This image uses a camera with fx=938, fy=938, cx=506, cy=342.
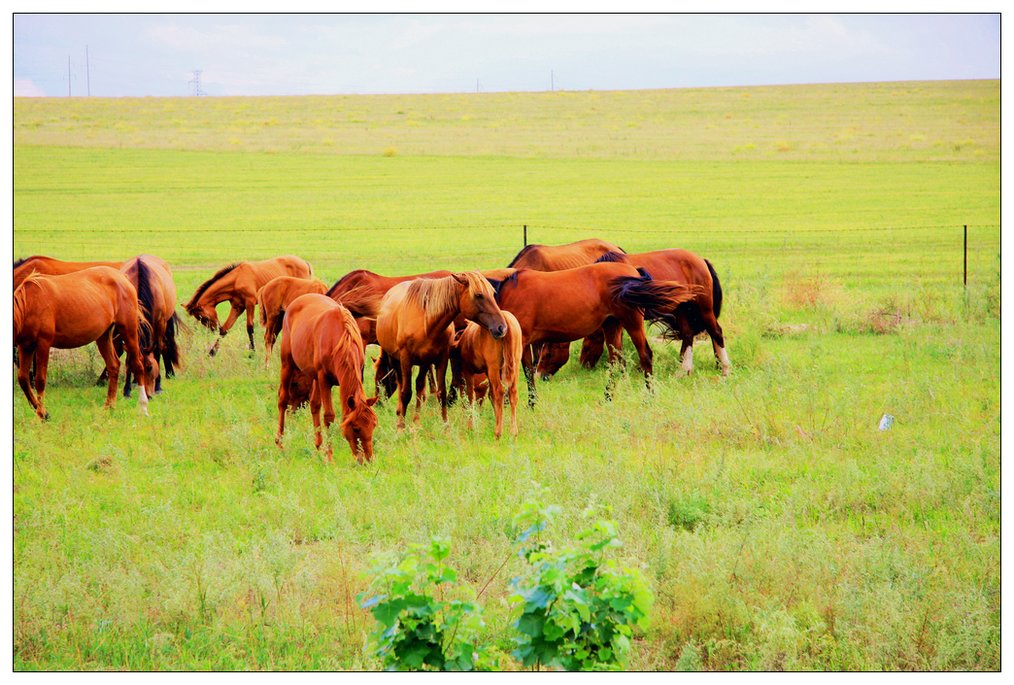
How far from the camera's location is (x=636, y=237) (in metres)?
28.3

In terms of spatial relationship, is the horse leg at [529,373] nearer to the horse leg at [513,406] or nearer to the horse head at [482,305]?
the horse leg at [513,406]

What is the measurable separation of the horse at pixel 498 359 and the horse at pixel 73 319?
3.82 metres

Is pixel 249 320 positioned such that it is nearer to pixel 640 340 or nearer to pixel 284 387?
pixel 284 387

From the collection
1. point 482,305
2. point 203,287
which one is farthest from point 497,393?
point 203,287

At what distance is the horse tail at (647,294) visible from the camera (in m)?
10.6

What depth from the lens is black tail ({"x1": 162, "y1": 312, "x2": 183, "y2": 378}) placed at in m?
12.6

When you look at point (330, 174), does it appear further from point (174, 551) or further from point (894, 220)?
point (174, 551)

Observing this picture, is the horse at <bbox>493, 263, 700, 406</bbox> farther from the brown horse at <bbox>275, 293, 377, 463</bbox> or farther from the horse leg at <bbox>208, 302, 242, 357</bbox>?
the horse leg at <bbox>208, 302, 242, 357</bbox>

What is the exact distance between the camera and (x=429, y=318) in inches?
370

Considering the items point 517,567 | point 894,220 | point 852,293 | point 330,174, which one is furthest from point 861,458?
point 330,174

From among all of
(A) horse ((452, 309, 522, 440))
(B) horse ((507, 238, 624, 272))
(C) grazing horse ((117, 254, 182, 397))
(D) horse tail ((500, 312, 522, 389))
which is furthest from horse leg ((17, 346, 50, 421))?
(B) horse ((507, 238, 624, 272))

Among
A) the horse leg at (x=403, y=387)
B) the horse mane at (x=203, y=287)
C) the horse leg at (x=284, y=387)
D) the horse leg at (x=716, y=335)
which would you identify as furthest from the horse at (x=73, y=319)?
the horse leg at (x=716, y=335)

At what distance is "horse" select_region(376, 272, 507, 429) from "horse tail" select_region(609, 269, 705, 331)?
213cm

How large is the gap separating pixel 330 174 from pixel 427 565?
140ft
